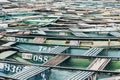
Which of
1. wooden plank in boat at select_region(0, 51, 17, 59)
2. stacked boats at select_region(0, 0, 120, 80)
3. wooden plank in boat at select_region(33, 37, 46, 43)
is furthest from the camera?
wooden plank in boat at select_region(33, 37, 46, 43)

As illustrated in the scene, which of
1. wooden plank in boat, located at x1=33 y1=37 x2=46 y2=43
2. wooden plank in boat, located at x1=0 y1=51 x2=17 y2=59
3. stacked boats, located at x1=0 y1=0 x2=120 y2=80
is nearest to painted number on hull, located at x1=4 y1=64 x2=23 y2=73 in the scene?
stacked boats, located at x1=0 y1=0 x2=120 y2=80

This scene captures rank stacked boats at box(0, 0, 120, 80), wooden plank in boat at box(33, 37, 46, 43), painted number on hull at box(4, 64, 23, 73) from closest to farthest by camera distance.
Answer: stacked boats at box(0, 0, 120, 80)
painted number on hull at box(4, 64, 23, 73)
wooden plank in boat at box(33, 37, 46, 43)

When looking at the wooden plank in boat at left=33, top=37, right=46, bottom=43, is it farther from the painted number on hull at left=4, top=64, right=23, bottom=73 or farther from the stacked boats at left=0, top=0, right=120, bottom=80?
the painted number on hull at left=4, top=64, right=23, bottom=73

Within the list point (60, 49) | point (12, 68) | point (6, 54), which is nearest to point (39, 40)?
point (60, 49)

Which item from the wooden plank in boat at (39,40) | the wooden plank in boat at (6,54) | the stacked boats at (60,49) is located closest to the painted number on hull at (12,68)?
the stacked boats at (60,49)

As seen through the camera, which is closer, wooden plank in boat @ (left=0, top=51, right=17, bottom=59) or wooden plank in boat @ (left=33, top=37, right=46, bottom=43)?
wooden plank in boat @ (left=0, top=51, right=17, bottom=59)

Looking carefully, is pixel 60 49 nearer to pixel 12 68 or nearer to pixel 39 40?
pixel 39 40

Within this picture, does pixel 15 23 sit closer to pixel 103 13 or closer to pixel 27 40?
pixel 27 40

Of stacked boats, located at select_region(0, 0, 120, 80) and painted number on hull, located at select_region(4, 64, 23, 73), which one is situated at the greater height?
stacked boats, located at select_region(0, 0, 120, 80)

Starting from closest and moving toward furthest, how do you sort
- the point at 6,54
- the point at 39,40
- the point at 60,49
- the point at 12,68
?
the point at 12,68, the point at 6,54, the point at 60,49, the point at 39,40

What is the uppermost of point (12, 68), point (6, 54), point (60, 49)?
point (60, 49)
